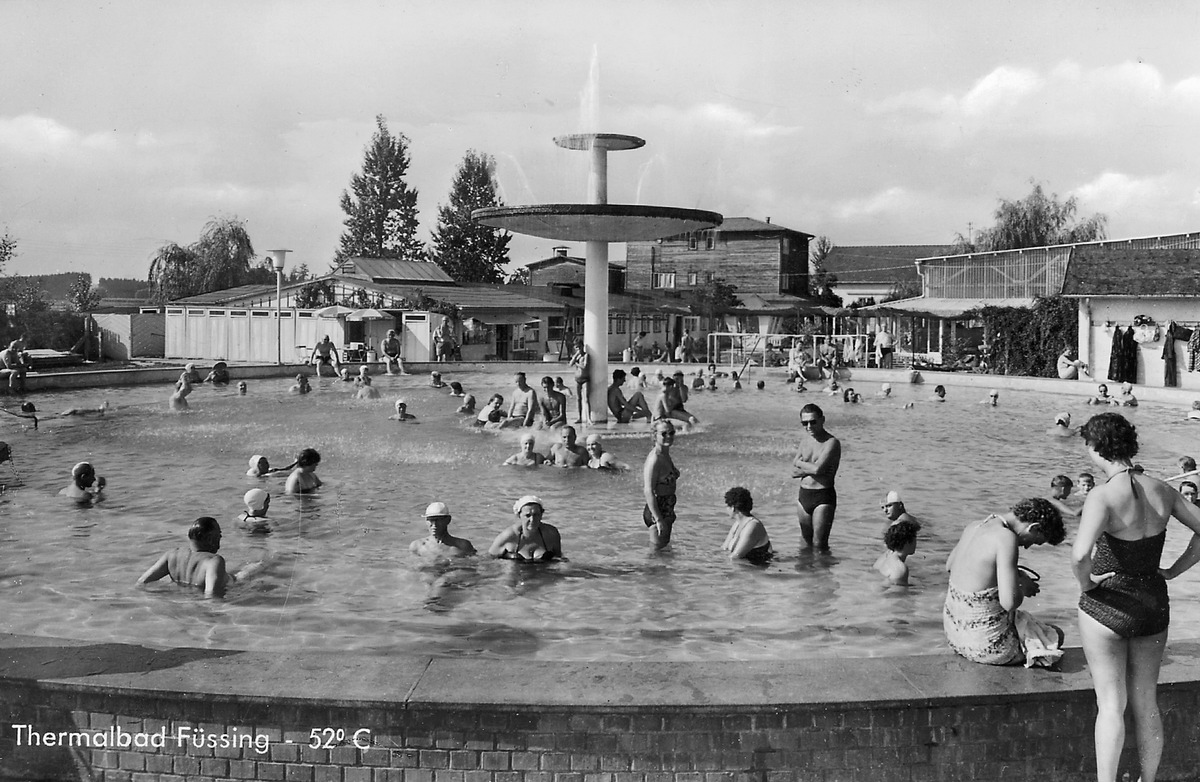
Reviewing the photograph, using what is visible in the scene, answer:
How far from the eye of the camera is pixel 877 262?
80188 mm

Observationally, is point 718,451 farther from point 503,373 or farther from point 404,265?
point 404,265

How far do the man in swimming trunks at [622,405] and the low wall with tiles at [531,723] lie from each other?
15134 mm

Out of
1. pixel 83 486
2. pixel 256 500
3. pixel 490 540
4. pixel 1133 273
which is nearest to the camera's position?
pixel 490 540

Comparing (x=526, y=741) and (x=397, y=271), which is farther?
(x=397, y=271)

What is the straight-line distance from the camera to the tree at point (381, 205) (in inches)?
3014

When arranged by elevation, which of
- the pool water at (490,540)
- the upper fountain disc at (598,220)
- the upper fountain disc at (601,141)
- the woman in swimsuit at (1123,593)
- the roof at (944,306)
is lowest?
the pool water at (490,540)

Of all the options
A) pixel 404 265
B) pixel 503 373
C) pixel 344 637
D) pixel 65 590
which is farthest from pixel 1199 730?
pixel 404 265

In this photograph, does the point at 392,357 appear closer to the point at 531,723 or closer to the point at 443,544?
the point at 443,544

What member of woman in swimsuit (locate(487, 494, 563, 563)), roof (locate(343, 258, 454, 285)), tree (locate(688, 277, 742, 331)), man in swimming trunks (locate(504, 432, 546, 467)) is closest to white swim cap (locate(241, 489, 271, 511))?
woman in swimsuit (locate(487, 494, 563, 563))

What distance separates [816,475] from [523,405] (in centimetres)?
1120

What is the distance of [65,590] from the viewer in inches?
356

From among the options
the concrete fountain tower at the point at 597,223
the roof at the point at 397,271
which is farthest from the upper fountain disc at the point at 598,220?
the roof at the point at 397,271

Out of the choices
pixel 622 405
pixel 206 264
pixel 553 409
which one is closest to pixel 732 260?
pixel 206 264

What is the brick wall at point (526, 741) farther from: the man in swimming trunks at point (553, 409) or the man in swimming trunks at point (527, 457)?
the man in swimming trunks at point (553, 409)
